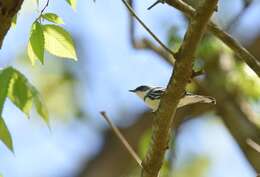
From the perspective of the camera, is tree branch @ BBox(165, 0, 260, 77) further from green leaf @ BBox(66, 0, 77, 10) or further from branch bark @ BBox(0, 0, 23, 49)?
branch bark @ BBox(0, 0, 23, 49)

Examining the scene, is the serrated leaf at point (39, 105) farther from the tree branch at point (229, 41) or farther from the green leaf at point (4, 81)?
the tree branch at point (229, 41)

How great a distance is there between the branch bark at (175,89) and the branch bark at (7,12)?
0.99 feet

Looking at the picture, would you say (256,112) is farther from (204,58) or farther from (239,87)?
(204,58)

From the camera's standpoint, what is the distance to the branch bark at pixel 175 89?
1.11 metres

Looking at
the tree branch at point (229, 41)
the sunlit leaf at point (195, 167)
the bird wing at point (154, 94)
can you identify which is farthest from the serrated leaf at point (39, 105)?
the sunlit leaf at point (195, 167)

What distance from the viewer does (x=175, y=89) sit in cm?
116

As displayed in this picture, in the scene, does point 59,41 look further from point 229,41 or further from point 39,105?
point 229,41

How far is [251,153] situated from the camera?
9.29 ft

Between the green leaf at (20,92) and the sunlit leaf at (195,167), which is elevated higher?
the green leaf at (20,92)

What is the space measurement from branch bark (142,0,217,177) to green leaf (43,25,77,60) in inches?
8.6

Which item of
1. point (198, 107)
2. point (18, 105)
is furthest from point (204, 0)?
point (198, 107)

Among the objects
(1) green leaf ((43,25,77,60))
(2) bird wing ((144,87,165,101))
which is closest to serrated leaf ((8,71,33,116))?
(1) green leaf ((43,25,77,60))

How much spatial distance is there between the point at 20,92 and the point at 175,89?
0.35 m

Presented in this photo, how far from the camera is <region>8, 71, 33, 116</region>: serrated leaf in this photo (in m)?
1.32
